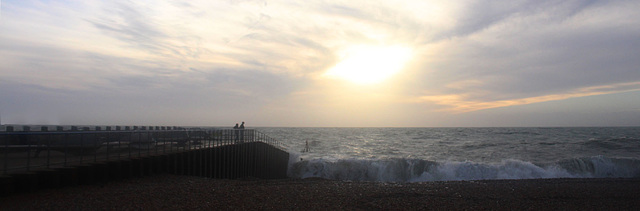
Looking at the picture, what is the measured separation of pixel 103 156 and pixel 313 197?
5.86 meters

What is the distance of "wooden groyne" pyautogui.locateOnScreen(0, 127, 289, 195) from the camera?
866 cm

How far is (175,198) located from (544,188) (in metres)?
12.8

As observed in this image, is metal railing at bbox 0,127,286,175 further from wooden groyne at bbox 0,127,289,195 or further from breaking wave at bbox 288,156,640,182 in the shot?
breaking wave at bbox 288,156,640,182

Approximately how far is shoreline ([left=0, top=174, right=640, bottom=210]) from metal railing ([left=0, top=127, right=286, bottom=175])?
88 centimetres

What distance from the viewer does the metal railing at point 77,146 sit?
8.66 metres

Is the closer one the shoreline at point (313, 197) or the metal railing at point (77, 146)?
the shoreline at point (313, 197)

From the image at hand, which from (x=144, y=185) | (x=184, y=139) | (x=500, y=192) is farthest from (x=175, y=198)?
(x=500, y=192)

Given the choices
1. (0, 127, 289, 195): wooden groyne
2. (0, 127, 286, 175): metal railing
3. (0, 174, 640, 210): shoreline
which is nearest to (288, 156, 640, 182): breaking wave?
(0, 174, 640, 210): shoreline

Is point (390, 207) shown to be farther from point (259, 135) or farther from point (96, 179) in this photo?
point (259, 135)

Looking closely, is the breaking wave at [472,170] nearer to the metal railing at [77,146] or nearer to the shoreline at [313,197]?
the shoreline at [313,197]

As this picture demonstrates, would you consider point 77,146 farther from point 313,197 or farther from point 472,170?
point 472,170

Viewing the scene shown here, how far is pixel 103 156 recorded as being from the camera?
436 inches

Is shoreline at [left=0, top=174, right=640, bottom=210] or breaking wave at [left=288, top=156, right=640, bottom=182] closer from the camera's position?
shoreline at [left=0, top=174, right=640, bottom=210]

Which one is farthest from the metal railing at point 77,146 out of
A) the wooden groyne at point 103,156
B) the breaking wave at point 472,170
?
the breaking wave at point 472,170
